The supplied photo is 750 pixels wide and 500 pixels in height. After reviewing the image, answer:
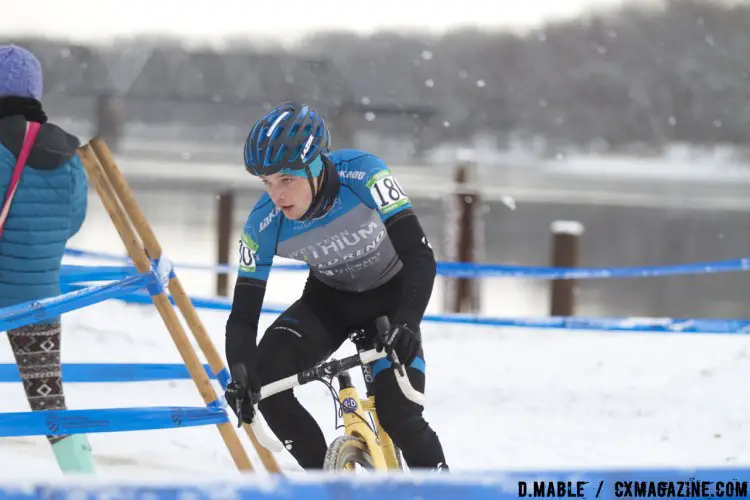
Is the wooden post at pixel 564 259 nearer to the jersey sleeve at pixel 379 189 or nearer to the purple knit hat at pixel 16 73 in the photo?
the jersey sleeve at pixel 379 189

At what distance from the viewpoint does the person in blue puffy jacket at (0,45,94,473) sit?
168 inches

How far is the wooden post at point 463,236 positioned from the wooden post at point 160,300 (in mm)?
6575

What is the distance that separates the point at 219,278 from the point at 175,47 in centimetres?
9942

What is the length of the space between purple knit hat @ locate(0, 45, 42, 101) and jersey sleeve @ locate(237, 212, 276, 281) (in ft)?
4.33

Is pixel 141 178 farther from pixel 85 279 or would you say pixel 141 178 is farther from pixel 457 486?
pixel 457 486

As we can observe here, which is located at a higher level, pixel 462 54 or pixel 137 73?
pixel 462 54

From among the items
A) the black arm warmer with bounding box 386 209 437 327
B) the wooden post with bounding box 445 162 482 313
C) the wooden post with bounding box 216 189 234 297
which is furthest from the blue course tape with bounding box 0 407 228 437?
the wooden post with bounding box 216 189 234 297

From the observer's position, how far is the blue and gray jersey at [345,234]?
3727 mm

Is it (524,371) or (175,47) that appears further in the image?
(175,47)

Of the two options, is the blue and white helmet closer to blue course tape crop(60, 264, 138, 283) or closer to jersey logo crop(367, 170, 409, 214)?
jersey logo crop(367, 170, 409, 214)

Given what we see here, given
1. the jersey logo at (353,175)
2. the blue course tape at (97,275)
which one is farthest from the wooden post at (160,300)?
the blue course tape at (97,275)

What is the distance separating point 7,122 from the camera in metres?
4.25

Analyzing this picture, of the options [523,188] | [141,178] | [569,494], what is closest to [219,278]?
[569,494]

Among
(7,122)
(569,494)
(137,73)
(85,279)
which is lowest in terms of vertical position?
(569,494)
